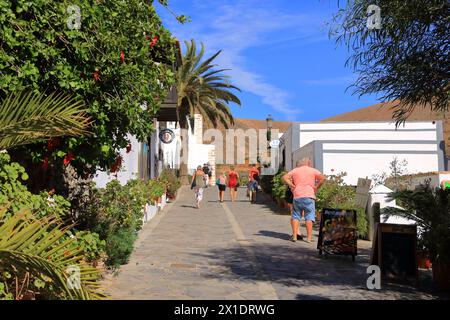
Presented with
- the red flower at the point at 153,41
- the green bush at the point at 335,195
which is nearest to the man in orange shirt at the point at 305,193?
the green bush at the point at 335,195

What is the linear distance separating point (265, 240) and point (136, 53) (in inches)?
238

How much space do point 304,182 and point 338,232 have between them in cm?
173

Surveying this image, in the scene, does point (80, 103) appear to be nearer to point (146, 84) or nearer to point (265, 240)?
point (146, 84)

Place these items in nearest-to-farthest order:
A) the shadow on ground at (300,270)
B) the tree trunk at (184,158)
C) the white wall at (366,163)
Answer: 1. the shadow on ground at (300,270)
2. the white wall at (366,163)
3. the tree trunk at (184,158)

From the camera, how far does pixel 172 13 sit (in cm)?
632

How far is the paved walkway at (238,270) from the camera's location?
5949 mm

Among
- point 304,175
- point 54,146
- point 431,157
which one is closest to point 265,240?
point 304,175

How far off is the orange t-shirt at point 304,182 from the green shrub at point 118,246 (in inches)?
150

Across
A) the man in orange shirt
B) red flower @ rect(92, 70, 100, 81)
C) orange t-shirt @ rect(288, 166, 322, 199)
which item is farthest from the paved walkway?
red flower @ rect(92, 70, 100, 81)

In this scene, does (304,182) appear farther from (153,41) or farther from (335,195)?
(153,41)

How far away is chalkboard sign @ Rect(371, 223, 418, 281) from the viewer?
257 inches

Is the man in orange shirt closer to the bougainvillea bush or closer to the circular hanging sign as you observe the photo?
the bougainvillea bush

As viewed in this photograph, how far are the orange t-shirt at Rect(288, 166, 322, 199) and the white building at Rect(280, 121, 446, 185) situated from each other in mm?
9719

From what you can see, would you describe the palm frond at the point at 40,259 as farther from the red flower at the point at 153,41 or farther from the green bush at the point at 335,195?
the green bush at the point at 335,195
